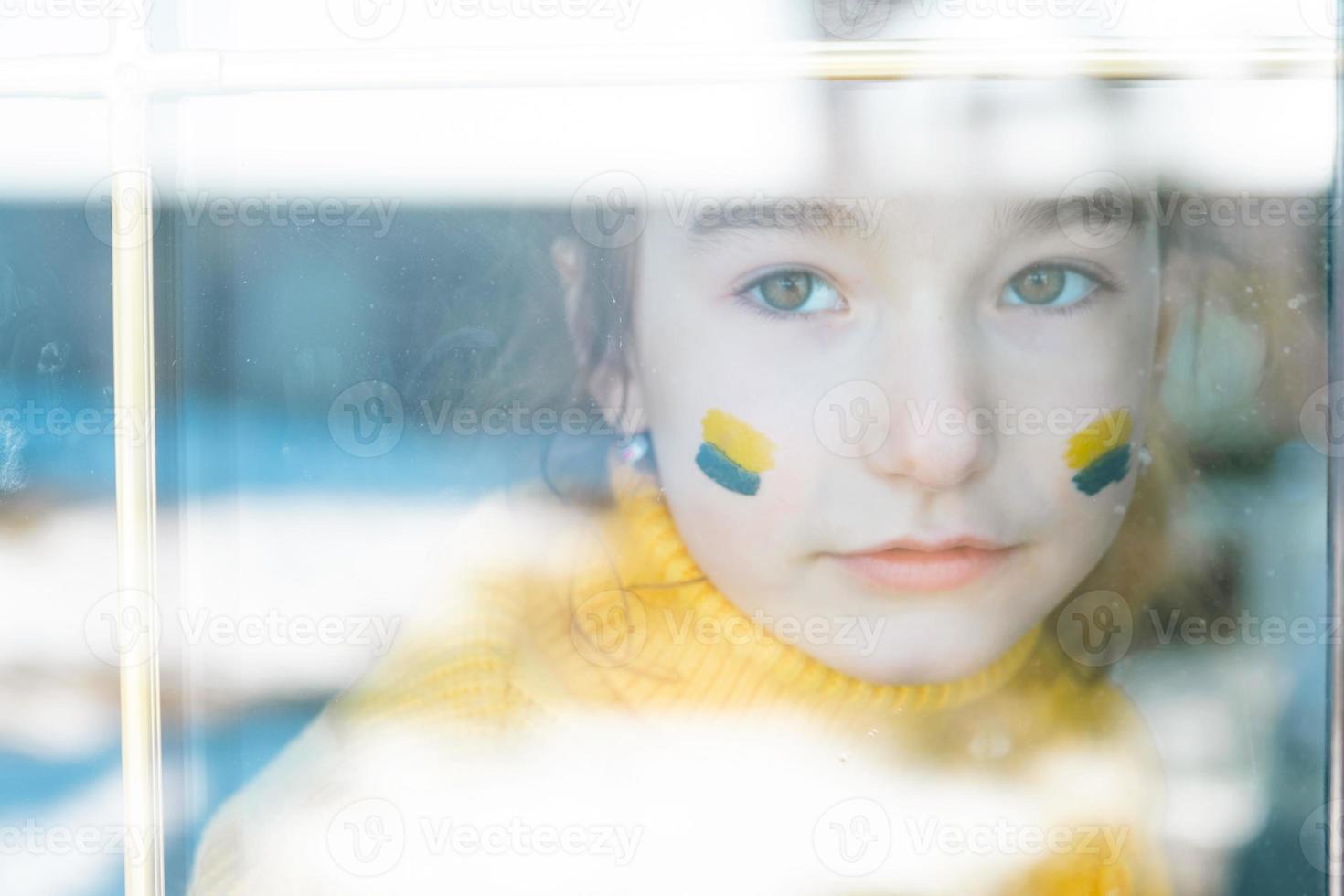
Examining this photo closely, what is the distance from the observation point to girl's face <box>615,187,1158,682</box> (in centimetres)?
124

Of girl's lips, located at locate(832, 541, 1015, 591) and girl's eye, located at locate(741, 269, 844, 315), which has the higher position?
girl's eye, located at locate(741, 269, 844, 315)

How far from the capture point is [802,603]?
50.6 inches

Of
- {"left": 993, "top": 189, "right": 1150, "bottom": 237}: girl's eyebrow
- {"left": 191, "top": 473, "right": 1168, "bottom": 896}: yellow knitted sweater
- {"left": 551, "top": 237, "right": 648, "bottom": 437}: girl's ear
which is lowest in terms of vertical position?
{"left": 191, "top": 473, "right": 1168, "bottom": 896}: yellow knitted sweater

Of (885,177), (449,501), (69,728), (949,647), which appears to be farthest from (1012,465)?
(69,728)

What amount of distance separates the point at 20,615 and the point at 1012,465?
1.29 meters

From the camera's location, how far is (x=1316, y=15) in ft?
4.03

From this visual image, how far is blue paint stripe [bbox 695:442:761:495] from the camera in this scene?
127 centimetres

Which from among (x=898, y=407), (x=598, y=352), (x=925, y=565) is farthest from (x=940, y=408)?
(x=598, y=352)

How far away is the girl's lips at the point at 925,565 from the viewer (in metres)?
1.27

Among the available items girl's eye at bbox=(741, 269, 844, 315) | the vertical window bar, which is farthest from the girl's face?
the vertical window bar

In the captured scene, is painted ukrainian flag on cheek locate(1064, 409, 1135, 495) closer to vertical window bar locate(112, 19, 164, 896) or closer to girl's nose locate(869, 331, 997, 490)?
girl's nose locate(869, 331, 997, 490)

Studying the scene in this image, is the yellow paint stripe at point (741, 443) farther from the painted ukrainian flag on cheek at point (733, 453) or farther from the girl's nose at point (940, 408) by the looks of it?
the girl's nose at point (940, 408)

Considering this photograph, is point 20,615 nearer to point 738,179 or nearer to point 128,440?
point 128,440

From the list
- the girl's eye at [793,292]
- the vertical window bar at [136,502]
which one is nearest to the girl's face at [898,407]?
the girl's eye at [793,292]
